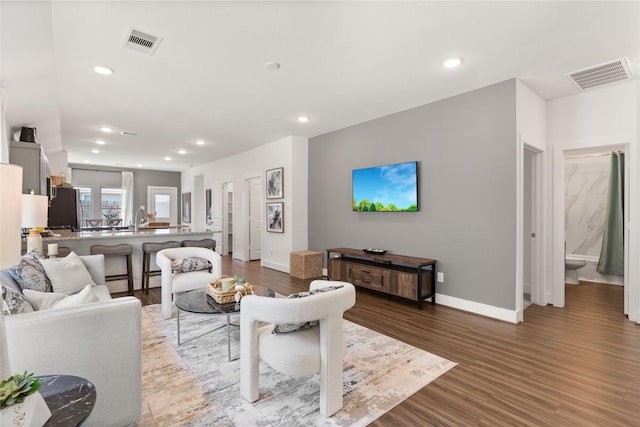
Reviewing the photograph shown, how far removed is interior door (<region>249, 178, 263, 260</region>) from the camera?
25.3 ft

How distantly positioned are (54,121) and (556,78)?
22.9 ft

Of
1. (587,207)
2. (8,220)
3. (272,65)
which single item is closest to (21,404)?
(8,220)

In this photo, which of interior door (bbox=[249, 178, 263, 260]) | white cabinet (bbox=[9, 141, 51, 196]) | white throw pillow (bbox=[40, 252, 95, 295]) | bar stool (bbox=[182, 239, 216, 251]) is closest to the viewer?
white throw pillow (bbox=[40, 252, 95, 295])

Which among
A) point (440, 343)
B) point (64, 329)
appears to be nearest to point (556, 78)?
point (440, 343)

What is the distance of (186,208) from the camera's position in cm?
1108

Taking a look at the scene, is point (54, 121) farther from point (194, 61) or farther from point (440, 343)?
point (440, 343)

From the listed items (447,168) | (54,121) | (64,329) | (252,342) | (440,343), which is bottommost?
(440,343)

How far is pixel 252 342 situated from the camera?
6.40ft

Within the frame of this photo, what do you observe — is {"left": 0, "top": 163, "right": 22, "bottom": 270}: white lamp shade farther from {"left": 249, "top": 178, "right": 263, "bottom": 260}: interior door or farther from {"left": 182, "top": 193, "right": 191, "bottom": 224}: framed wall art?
{"left": 182, "top": 193, "right": 191, "bottom": 224}: framed wall art

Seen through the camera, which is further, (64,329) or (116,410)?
(116,410)

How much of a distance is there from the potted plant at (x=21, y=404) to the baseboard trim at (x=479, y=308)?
3.87m

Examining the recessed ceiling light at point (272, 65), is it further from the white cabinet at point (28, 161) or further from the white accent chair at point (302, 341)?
the white cabinet at point (28, 161)

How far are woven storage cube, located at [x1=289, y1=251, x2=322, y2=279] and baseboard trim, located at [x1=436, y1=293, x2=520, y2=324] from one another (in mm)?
2301

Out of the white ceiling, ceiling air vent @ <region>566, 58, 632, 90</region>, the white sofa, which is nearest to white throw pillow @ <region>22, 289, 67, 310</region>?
the white sofa
